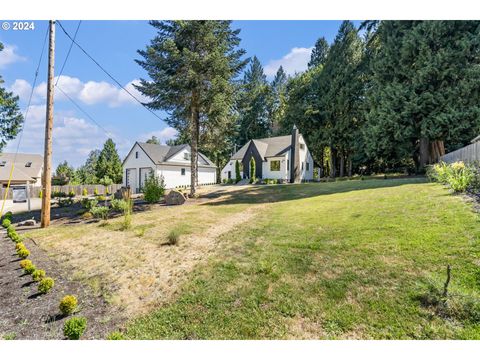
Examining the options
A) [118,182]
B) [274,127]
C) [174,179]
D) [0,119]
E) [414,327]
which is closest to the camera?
[414,327]

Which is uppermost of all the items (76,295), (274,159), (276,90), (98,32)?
(276,90)

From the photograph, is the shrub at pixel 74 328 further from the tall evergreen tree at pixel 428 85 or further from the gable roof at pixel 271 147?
the gable roof at pixel 271 147

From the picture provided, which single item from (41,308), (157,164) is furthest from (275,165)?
(41,308)

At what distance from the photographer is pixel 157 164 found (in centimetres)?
2452

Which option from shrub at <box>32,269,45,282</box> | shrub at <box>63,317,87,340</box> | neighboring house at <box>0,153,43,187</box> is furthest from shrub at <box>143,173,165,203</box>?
neighboring house at <box>0,153,43,187</box>

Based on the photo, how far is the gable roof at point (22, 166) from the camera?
2986 cm

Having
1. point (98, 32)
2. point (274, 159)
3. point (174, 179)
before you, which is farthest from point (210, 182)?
point (98, 32)

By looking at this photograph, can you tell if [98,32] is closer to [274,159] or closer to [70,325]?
[70,325]

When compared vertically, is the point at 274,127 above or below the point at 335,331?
above

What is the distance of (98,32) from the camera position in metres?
7.54

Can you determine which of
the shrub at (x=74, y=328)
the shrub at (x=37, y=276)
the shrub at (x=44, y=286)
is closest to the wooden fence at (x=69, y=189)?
the shrub at (x=37, y=276)

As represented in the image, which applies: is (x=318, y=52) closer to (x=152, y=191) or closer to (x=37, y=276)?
(x=152, y=191)

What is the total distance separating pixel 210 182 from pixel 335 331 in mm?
28223

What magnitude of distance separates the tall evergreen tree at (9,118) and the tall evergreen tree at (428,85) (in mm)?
28554
